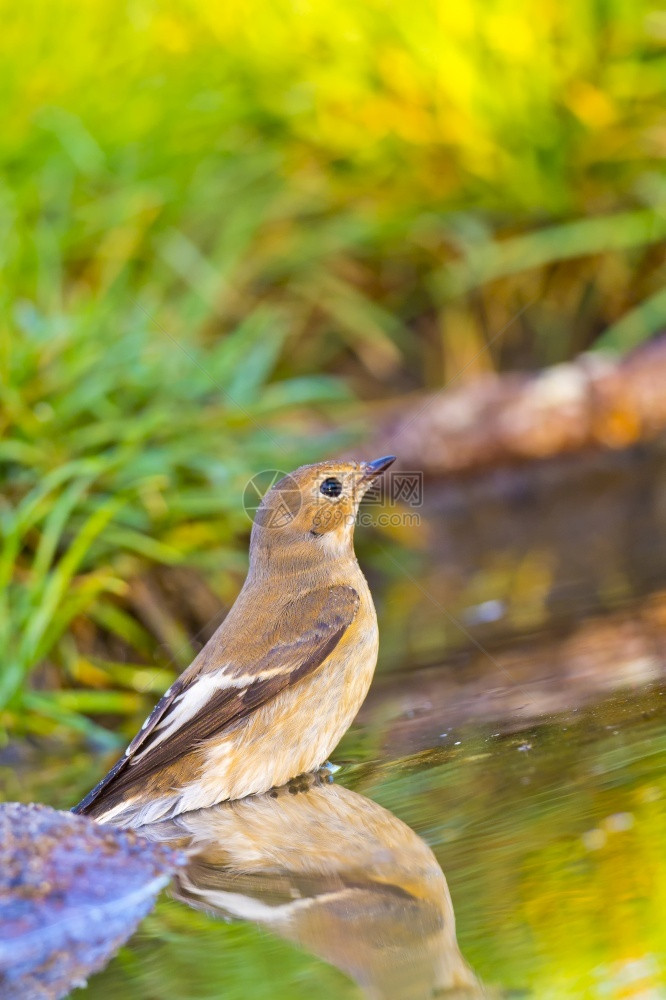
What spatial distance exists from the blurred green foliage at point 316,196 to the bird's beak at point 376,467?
5.27ft

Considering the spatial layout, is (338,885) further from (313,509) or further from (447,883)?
(313,509)

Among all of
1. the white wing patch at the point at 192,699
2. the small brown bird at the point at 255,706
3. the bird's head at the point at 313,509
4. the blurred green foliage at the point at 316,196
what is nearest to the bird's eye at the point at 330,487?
the bird's head at the point at 313,509

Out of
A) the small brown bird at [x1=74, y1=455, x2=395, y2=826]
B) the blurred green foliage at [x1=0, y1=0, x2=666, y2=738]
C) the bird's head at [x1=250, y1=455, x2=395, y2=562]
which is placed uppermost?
the blurred green foliage at [x1=0, y1=0, x2=666, y2=738]

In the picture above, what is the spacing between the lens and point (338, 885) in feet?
7.91

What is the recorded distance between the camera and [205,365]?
6129 millimetres

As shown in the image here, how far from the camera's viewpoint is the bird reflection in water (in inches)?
77.2

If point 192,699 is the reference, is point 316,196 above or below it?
above

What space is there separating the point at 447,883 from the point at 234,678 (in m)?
1.39

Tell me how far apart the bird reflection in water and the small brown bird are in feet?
0.46

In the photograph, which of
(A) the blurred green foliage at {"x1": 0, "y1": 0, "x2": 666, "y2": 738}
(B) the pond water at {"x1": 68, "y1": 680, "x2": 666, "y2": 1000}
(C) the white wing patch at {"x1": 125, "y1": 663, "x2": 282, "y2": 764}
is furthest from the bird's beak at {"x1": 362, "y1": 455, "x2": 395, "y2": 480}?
(A) the blurred green foliage at {"x1": 0, "y1": 0, "x2": 666, "y2": 738}

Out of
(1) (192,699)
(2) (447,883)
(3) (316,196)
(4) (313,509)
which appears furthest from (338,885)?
(3) (316,196)

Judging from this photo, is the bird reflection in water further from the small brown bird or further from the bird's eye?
the bird's eye

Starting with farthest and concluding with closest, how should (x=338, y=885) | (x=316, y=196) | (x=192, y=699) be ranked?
(x=316, y=196) < (x=192, y=699) < (x=338, y=885)

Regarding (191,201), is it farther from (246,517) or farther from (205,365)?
(246,517)
